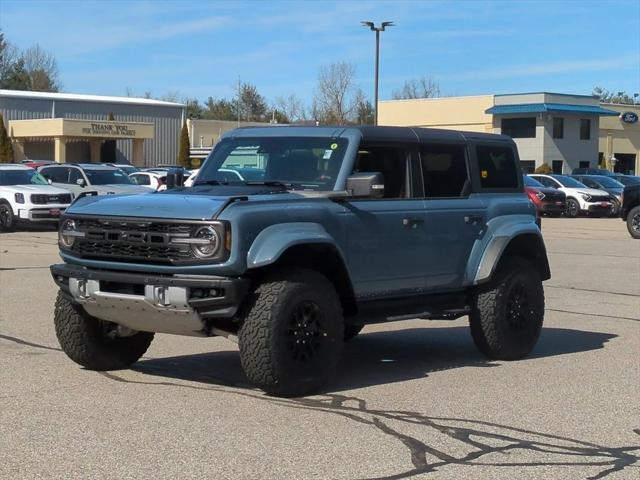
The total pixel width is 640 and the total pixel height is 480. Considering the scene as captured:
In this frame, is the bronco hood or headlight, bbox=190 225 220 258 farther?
the bronco hood

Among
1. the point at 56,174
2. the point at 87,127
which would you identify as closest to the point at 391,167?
the point at 56,174

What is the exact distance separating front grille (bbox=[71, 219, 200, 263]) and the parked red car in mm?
30075

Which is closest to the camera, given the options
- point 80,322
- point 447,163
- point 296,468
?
point 296,468

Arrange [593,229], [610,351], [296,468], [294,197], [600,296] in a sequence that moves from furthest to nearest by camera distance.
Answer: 1. [593,229]
2. [600,296]
3. [610,351]
4. [294,197]
5. [296,468]

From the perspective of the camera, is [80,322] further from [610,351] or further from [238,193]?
[610,351]

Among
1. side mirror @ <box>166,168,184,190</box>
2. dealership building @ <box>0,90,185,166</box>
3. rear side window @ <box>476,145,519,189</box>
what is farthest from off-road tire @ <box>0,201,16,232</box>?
dealership building @ <box>0,90,185,166</box>

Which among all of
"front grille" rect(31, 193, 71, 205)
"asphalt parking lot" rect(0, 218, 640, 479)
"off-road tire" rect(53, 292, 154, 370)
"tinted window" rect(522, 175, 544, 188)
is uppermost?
"tinted window" rect(522, 175, 544, 188)

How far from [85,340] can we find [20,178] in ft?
67.6

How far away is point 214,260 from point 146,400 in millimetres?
1169

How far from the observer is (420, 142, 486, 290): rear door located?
8.80 metres

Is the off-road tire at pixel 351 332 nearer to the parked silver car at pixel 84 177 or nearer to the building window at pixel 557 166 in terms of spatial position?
the parked silver car at pixel 84 177

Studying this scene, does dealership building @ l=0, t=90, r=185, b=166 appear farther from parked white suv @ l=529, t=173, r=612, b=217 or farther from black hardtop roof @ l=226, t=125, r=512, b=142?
black hardtop roof @ l=226, t=125, r=512, b=142

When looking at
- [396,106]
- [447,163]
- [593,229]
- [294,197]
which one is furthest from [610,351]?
[396,106]

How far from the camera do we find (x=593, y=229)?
3081 centimetres
